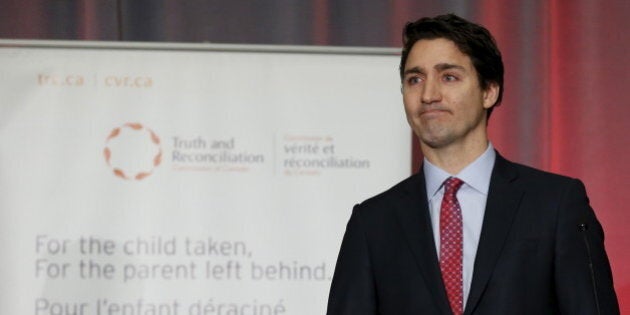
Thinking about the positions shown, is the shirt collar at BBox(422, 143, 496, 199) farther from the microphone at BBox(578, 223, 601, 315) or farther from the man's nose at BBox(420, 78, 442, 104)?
the microphone at BBox(578, 223, 601, 315)

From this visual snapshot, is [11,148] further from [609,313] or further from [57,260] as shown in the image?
[609,313]

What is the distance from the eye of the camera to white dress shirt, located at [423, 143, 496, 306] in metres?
2.44

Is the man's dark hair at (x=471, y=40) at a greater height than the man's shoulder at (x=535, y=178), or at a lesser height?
greater

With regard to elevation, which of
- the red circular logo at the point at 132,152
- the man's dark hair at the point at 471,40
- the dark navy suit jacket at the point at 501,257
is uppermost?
the man's dark hair at the point at 471,40

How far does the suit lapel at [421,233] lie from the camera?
2.33m

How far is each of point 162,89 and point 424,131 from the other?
125cm

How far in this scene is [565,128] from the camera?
4145 millimetres

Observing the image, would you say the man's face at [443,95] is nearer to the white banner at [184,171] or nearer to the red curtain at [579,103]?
the white banner at [184,171]

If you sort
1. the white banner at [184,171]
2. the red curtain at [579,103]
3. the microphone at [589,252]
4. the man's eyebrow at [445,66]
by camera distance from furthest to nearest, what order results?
1. the red curtain at [579,103]
2. the white banner at [184,171]
3. the man's eyebrow at [445,66]
4. the microphone at [589,252]

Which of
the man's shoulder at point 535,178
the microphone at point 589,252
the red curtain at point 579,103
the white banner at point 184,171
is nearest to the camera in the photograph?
the microphone at point 589,252

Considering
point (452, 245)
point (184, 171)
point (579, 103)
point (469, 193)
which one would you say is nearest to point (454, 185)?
point (469, 193)

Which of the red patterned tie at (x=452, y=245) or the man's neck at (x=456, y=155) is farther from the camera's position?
the man's neck at (x=456, y=155)

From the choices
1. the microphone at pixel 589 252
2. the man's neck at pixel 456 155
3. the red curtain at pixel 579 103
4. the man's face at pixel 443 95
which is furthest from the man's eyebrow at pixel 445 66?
the red curtain at pixel 579 103

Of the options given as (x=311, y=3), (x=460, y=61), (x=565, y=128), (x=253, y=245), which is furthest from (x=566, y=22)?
(x=460, y=61)
